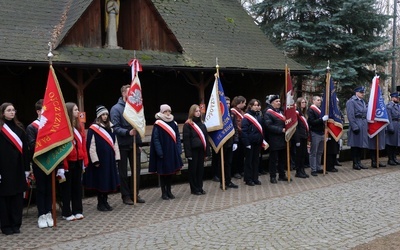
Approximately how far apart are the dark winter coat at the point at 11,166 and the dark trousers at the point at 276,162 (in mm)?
5470

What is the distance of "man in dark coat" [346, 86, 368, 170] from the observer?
11.9 metres

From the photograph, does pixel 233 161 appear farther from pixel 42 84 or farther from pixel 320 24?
pixel 320 24

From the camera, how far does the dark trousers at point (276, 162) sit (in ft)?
34.3

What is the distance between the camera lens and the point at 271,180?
10406mm

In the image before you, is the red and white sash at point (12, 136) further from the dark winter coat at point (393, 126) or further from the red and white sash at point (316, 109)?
the dark winter coat at point (393, 126)

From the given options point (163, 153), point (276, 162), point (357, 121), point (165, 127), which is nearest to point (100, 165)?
point (163, 153)

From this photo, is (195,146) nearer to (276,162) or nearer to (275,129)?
(275,129)

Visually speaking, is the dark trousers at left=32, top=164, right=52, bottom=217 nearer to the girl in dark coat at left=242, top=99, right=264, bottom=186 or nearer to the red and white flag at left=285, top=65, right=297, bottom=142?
the girl in dark coat at left=242, top=99, right=264, bottom=186

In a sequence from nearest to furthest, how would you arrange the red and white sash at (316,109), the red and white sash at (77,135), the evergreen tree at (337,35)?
1. the red and white sash at (77,135)
2. the red and white sash at (316,109)
3. the evergreen tree at (337,35)

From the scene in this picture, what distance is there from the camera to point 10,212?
22.3ft

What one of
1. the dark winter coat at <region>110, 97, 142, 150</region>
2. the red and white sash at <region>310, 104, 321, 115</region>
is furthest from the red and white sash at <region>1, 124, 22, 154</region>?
the red and white sash at <region>310, 104, 321, 115</region>

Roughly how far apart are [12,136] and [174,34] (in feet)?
31.3

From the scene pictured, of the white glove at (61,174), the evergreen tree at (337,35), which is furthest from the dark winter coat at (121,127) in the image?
the evergreen tree at (337,35)

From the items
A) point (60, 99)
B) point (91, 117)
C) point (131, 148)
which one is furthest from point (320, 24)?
point (60, 99)
